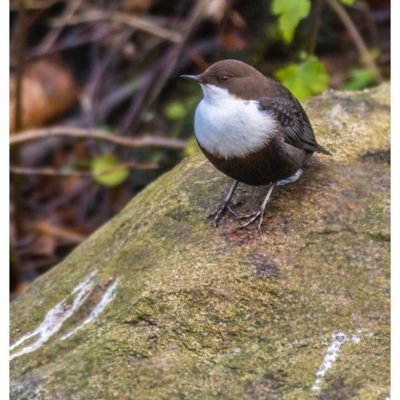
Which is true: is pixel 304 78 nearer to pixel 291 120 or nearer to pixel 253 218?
pixel 291 120

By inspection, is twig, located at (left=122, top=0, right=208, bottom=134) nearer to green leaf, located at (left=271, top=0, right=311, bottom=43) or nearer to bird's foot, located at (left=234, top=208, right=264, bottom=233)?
green leaf, located at (left=271, top=0, right=311, bottom=43)

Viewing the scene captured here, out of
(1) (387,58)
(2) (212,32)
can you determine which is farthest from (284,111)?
(2) (212,32)

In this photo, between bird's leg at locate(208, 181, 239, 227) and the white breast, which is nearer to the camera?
the white breast

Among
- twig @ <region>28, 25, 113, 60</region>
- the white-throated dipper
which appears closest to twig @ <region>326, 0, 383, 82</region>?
the white-throated dipper

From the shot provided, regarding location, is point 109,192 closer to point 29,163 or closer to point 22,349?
point 29,163

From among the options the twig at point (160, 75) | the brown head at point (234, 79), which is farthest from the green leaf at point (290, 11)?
the twig at point (160, 75)

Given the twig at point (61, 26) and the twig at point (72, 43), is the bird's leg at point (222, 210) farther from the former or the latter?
the twig at point (72, 43)

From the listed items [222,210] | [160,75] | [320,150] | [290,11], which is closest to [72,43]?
[160,75]
